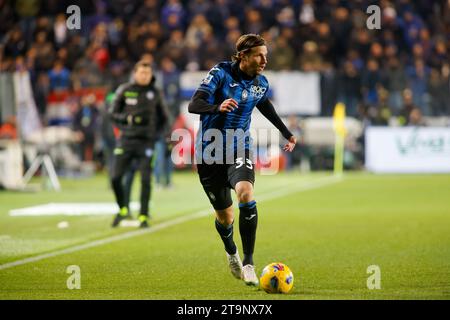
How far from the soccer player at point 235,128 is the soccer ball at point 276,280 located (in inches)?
16.0

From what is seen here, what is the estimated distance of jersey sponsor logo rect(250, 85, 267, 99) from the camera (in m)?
9.11

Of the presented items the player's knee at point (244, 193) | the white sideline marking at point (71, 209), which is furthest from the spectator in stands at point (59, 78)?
the player's knee at point (244, 193)

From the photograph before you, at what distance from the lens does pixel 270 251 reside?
11.4 meters

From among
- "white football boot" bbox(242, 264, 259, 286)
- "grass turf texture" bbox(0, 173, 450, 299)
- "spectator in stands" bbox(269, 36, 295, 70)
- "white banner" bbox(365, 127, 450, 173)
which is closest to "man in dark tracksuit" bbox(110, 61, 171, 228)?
"grass turf texture" bbox(0, 173, 450, 299)

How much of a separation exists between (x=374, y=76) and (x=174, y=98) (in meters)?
5.60

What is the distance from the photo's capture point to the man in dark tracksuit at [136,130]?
46.8 ft

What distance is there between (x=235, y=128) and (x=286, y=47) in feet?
63.7

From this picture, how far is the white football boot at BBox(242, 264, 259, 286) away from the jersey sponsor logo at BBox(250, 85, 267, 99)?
5.02ft

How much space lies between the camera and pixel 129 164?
14.5 m

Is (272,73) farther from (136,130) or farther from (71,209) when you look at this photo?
(136,130)

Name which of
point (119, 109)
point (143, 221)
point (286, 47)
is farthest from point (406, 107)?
point (143, 221)
